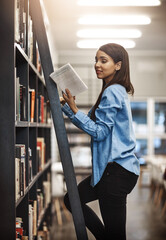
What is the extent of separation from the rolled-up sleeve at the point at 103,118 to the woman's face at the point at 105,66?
15 centimetres

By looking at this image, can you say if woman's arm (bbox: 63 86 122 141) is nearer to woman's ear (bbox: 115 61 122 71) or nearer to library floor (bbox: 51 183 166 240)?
woman's ear (bbox: 115 61 122 71)

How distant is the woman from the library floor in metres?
2.00

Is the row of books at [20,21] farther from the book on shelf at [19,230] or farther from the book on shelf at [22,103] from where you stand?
the book on shelf at [19,230]

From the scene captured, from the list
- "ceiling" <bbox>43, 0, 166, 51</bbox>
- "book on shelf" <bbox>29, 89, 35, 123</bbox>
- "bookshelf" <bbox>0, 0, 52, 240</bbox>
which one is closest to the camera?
"bookshelf" <bbox>0, 0, 52, 240</bbox>

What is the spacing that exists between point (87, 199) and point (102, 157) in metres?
0.33

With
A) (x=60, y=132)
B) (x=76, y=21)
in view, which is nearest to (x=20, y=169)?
(x=60, y=132)

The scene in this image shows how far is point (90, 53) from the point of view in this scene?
949cm

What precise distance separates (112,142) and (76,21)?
479 cm

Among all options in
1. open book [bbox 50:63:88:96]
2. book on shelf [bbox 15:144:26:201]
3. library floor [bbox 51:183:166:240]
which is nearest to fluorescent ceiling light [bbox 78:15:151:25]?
library floor [bbox 51:183:166:240]

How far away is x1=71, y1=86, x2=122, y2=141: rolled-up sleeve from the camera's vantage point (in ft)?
6.65

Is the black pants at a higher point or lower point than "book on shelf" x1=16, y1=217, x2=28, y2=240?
higher

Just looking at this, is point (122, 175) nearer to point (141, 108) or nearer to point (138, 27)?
point (138, 27)

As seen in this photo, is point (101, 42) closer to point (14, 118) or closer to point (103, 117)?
point (103, 117)

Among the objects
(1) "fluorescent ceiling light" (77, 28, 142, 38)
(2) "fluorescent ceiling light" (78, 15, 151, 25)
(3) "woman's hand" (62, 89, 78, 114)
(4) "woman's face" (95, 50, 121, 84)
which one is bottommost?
(3) "woman's hand" (62, 89, 78, 114)
